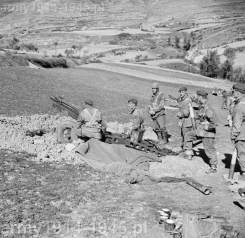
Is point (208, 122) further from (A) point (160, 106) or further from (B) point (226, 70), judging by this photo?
(B) point (226, 70)

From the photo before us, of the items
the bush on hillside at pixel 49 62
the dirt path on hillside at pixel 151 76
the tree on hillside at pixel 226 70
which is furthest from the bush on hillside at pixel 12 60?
the tree on hillside at pixel 226 70

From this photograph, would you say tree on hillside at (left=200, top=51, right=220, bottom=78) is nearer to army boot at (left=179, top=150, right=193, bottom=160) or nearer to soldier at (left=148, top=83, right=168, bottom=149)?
soldier at (left=148, top=83, right=168, bottom=149)

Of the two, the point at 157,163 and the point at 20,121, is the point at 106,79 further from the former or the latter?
the point at 157,163

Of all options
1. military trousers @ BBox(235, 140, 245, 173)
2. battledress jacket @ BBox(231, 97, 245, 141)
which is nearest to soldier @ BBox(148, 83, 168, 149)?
military trousers @ BBox(235, 140, 245, 173)

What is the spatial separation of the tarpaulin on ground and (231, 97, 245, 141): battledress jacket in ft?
5.44

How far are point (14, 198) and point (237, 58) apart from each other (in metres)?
44.7

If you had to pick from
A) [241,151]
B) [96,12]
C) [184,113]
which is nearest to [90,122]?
[184,113]

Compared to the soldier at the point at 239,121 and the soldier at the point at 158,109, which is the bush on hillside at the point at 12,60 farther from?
the soldier at the point at 239,121

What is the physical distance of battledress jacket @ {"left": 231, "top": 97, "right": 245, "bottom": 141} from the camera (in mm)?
9461

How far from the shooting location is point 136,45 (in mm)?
61750

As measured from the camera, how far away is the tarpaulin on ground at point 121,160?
9.74m

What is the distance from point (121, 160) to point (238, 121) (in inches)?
Result: 120

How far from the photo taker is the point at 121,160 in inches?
420

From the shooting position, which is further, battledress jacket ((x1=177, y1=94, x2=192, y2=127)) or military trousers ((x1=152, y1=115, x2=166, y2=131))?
military trousers ((x1=152, y1=115, x2=166, y2=131))
